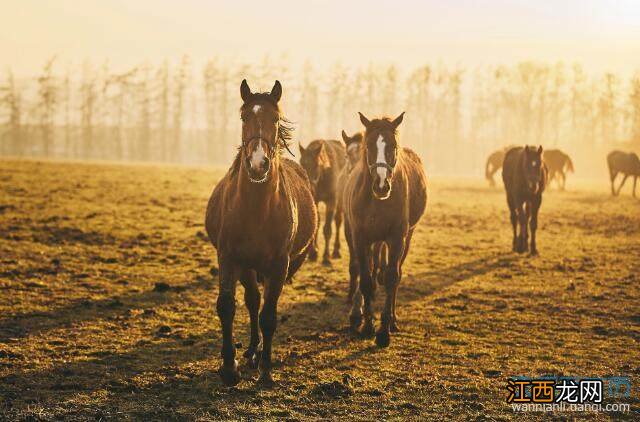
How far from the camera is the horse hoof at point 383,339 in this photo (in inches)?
313

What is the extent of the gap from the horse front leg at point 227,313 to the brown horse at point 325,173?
7.74 metres

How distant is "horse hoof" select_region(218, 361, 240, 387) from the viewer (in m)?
6.15

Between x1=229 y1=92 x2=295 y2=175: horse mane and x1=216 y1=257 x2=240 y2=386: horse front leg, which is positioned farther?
x1=216 y1=257 x2=240 y2=386: horse front leg

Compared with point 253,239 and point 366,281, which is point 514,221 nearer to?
point 366,281

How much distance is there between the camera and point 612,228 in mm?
21172

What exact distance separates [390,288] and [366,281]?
33cm

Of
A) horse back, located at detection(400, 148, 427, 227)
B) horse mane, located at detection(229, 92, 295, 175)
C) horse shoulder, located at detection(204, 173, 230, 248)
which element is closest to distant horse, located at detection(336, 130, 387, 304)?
horse back, located at detection(400, 148, 427, 227)

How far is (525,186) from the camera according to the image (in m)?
16.0

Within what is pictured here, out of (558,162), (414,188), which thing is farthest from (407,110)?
(414,188)

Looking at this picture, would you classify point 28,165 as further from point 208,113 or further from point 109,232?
point 208,113

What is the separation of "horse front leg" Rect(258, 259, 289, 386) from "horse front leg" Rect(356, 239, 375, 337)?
225 centimetres

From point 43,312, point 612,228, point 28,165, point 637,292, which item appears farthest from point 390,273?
point 28,165

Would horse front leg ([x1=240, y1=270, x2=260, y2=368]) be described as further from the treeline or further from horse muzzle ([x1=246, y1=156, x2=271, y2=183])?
the treeline

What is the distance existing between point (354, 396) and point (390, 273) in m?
2.64
